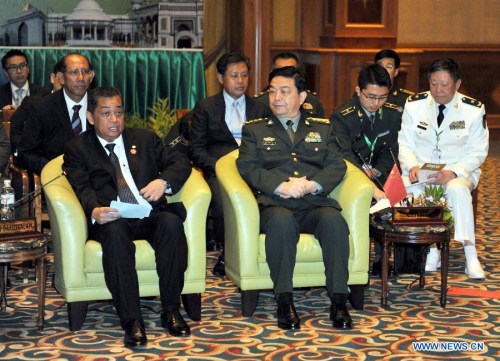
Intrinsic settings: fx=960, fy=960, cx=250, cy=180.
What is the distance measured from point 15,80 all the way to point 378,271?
3.42 m

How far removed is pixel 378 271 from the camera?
19.2 feet

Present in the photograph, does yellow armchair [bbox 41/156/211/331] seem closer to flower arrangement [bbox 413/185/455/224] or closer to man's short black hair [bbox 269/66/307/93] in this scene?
man's short black hair [bbox 269/66/307/93]

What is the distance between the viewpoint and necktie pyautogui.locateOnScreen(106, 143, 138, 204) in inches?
195

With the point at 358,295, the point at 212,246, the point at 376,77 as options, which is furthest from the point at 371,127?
the point at 212,246

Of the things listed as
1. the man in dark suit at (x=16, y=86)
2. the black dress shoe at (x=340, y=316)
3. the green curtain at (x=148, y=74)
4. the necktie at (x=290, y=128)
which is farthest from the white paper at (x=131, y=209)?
the green curtain at (x=148, y=74)

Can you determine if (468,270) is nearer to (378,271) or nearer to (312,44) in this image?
(378,271)

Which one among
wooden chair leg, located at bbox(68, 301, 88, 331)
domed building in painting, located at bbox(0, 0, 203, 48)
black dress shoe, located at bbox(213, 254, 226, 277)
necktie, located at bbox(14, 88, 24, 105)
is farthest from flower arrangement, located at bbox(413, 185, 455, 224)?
domed building in painting, located at bbox(0, 0, 203, 48)

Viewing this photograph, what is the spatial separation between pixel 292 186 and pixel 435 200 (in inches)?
34.1

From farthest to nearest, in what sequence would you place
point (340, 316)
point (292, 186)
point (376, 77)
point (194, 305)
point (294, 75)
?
point (376, 77), point (294, 75), point (292, 186), point (194, 305), point (340, 316)

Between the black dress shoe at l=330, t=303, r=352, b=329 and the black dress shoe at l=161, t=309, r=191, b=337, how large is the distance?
736mm

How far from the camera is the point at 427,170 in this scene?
5812 mm

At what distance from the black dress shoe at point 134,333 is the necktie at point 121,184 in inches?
27.4

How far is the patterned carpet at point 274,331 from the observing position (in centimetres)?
440

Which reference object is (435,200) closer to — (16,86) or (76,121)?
(76,121)
